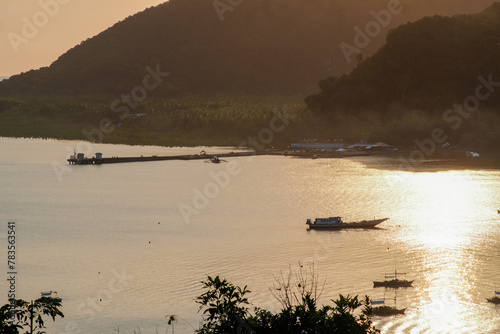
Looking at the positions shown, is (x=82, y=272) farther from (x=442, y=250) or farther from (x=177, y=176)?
(x=177, y=176)

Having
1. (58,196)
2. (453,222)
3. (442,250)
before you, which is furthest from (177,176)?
(442,250)

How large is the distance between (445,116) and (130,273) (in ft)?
400

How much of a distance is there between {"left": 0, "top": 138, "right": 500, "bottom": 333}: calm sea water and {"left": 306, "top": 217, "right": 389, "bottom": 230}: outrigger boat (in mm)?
1330
